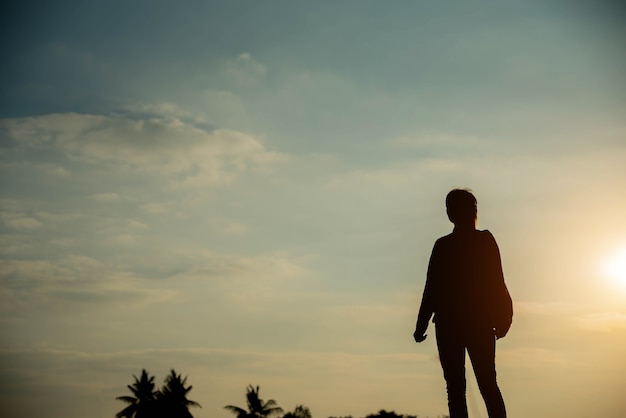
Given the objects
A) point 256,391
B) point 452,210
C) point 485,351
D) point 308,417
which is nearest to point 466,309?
point 485,351

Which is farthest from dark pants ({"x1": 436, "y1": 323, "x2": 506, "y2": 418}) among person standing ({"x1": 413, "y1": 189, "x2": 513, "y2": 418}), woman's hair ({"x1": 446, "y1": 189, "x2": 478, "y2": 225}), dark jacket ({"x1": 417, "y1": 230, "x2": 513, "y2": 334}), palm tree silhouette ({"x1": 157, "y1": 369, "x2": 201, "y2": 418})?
palm tree silhouette ({"x1": 157, "y1": 369, "x2": 201, "y2": 418})

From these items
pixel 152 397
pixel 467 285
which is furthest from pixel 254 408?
pixel 467 285

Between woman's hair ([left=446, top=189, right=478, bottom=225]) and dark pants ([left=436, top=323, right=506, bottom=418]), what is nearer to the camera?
dark pants ([left=436, top=323, right=506, bottom=418])

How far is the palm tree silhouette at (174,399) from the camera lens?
70.2 m

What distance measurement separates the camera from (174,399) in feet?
263

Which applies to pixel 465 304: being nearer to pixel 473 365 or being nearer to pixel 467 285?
pixel 467 285

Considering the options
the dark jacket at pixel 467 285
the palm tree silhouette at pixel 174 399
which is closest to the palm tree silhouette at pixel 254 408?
the palm tree silhouette at pixel 174 399

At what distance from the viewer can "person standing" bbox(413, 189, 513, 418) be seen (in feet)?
22.0

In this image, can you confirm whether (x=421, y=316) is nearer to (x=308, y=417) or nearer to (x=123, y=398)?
(x=123, y=398)

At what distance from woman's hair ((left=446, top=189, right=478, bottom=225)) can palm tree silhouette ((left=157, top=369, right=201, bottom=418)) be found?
219 feet

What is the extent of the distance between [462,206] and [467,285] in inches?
30.8

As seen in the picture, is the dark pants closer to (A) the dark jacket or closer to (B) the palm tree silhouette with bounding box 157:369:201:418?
(A) the dark jacket

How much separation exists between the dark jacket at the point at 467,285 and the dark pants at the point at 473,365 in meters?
0.12

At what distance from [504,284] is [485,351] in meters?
0.75
